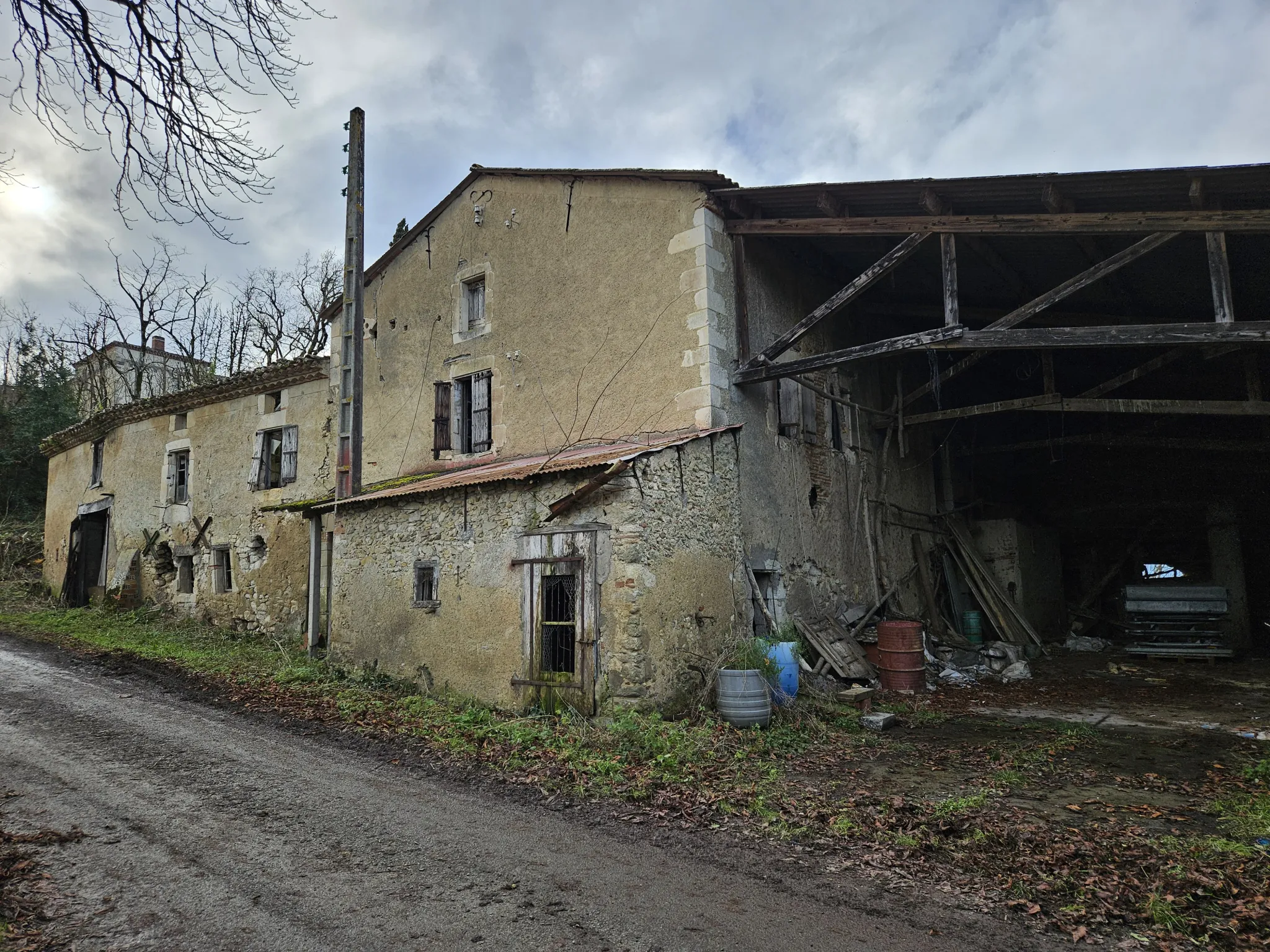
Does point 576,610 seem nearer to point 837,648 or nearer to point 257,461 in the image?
point 837,648

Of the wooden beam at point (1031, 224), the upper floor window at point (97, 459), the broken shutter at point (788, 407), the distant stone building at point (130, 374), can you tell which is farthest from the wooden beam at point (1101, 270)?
the distant stone building at point (130, 374)

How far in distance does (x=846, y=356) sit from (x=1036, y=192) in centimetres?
242

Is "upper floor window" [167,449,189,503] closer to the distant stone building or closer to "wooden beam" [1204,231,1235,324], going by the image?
the distant stone building

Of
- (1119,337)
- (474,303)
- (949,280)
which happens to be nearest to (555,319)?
(474,303)

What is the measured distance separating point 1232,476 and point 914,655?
980 centimetres

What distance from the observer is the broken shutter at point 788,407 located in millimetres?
10477

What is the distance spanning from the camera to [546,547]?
27.7 ft

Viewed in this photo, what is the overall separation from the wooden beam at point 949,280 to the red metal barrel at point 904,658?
397cm

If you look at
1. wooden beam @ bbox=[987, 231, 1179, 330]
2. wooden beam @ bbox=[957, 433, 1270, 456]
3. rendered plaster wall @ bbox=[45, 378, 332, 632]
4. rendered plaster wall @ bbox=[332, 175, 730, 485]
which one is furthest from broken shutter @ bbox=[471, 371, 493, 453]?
wooden beam @ bbox=[957, 433, 1270, 456]

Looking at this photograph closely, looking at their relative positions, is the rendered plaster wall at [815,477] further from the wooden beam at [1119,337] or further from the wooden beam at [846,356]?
the wooden beam at [1119,337]

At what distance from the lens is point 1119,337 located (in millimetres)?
7398

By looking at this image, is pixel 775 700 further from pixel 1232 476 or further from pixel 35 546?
pixel 35 546

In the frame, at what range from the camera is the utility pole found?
37.6ft

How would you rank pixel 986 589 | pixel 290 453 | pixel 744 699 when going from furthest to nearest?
pixel 290 453
pixel 986 589
pixel 744 699
